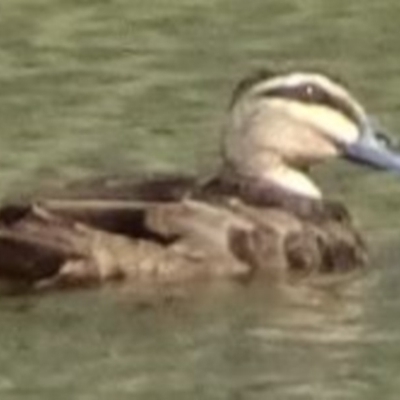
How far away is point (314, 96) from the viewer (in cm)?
1655

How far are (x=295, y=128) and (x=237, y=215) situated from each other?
1.76ft

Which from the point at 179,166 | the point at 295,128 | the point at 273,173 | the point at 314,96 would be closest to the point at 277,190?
the point at 273,173

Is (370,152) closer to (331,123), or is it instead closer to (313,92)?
(331,123)

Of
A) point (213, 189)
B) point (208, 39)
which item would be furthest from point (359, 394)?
point (208, 39)

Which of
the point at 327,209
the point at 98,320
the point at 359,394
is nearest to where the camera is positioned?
the point at 359,394

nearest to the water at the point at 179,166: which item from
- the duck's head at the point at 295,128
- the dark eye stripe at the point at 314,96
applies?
the duck's head at the point at 295,128

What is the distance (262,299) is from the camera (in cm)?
1588

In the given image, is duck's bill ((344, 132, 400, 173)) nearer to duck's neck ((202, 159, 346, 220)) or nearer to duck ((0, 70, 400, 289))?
duck ((0, 70, 400, 289))

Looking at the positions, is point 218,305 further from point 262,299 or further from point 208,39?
point 208,39

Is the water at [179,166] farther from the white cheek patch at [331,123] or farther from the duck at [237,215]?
the white cheek patch at [331,123]

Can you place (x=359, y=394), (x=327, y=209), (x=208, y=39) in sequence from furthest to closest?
(x=208, y=39)
(x=327, y=209)
(x=359, y=394)

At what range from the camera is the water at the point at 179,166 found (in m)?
14.7

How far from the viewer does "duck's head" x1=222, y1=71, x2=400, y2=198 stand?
16.5m

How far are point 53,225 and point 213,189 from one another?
744 mm
